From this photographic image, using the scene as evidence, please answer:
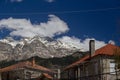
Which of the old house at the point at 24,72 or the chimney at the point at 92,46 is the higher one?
the chimney at the point at 92,46

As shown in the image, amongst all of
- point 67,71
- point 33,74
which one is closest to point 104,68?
point 67,71

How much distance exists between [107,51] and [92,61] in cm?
280

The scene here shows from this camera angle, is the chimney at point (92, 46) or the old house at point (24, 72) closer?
the chimney at point (92, 46)

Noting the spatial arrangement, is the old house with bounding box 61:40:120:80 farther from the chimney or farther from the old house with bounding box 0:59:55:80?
the old house with bounding box 0:59:55:80

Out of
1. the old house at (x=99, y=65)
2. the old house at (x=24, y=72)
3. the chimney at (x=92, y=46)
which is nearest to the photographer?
the old house at (x=99, y=65)

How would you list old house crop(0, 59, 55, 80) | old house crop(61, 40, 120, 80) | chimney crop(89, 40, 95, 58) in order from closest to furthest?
old house crop(61, 40, 120, 80)
chimney crop(89, 40, 95, 58)
old house crop(0, 59, 55, 80)

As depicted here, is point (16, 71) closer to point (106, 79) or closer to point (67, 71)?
point (67, 71)

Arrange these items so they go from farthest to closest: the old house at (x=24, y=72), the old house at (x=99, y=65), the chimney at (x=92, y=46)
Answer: the old house at (x=24, y=72), the chimney at (x=92, y=46), the old house at (x=99, y=65)

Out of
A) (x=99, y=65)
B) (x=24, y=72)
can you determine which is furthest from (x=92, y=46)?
(x=24, y=72)

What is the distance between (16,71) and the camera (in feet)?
296

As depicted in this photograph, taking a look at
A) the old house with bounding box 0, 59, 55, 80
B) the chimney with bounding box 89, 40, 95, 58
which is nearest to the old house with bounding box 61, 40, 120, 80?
the chimney with bounding box 89, 40, 95, 58

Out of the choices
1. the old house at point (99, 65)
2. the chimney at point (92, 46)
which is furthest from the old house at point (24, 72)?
the chimney at point (92, 46)

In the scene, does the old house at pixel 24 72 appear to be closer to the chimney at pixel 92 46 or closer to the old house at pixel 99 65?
the old house at pixel 99 65

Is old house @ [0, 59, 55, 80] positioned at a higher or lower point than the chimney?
lower
